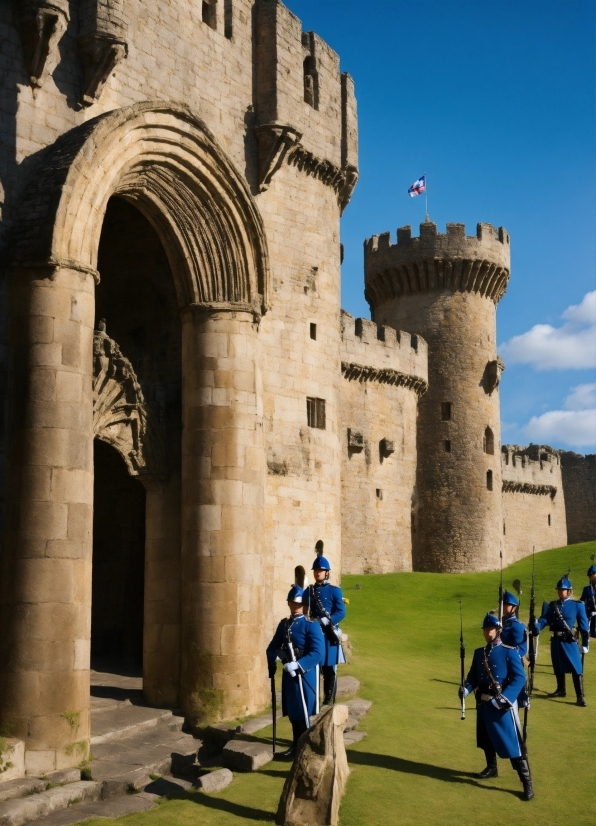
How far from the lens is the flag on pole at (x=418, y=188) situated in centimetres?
3928

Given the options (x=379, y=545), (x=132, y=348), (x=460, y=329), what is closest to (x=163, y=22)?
(x=132, y=348)

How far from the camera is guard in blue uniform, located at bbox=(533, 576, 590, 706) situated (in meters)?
13.9

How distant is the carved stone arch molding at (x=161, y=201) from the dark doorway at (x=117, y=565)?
13.7ft

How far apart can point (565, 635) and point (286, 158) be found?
8.62 m

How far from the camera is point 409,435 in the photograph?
126ft

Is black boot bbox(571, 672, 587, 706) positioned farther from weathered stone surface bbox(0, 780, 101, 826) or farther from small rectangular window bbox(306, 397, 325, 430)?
weathered stone surface bbox(0, 780, 101, 826)

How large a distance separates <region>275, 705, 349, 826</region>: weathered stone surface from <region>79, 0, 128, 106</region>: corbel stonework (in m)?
8.09

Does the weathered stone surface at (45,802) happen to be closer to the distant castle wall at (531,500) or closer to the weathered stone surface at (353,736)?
the weathered stone surface at (353,736)

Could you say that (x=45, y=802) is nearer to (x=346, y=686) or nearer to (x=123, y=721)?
(x=123, y=721)

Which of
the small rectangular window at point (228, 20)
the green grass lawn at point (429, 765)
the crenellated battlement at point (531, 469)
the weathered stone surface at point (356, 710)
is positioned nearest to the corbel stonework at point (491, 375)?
the crenellated battlement at point (531, 469)

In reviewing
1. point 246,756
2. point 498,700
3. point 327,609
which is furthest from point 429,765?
point 327,609

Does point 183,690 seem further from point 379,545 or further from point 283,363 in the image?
point 379,545

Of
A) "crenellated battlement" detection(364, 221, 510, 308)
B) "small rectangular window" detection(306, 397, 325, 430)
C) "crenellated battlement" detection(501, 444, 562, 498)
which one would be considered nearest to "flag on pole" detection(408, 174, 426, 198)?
"crenellated battlement" detection(364, 221, 510, 308)

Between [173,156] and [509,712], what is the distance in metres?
8.36
